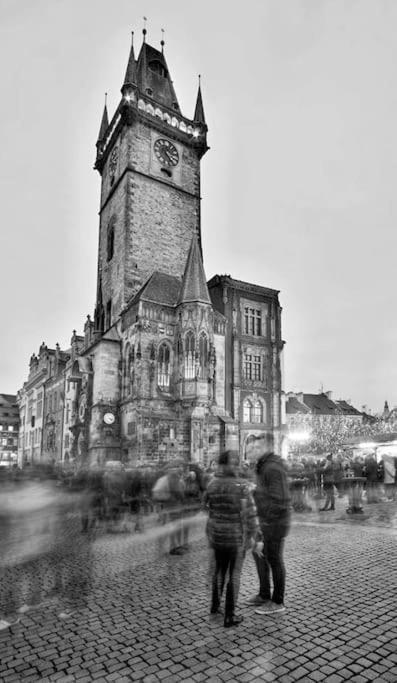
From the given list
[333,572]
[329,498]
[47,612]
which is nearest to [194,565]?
[333,572]

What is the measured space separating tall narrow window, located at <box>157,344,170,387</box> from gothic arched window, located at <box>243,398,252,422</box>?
919 cm

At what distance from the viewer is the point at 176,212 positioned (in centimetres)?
3672

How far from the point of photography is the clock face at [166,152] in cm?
3707

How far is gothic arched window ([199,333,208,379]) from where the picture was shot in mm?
28438

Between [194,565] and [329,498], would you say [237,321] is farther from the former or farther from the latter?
[194,565]

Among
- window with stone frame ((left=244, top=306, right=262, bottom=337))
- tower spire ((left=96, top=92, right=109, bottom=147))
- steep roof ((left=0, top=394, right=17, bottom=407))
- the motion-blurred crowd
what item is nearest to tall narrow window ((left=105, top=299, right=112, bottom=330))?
window with stone frame ((left=244, top=306, right=262, bottom=337))

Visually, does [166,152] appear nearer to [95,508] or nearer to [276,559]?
[95,508]

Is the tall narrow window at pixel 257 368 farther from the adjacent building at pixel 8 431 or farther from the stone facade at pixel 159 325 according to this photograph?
the adjacent building at pixel 8 431

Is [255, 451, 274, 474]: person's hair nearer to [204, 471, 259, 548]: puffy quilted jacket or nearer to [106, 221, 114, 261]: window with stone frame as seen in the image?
[204, 471, 259, 548]: puffy quilted jacket

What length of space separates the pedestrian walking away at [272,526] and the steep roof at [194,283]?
2358cm

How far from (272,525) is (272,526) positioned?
0.01m

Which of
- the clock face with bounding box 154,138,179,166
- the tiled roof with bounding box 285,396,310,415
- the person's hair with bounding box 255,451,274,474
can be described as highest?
the clock face with bounding box 154,138,179,166

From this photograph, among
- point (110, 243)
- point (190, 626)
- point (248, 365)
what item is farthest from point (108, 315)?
point (190, 626)

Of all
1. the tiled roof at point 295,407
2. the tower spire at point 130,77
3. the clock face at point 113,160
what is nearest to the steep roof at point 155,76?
the tower spire at point 130,77
